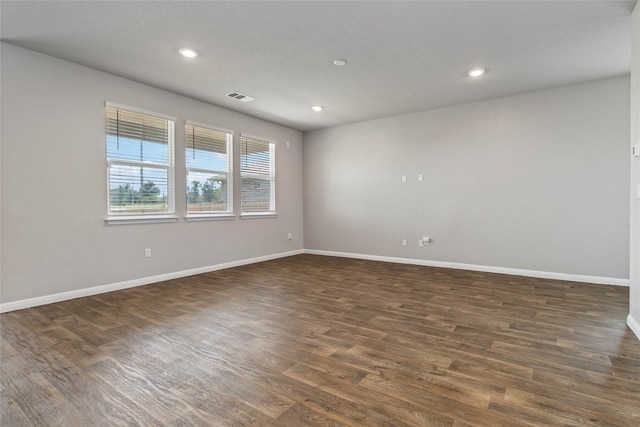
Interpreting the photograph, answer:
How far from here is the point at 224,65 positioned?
361 centimetres

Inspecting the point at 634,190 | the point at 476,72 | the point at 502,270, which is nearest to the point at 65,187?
the point at 476,72

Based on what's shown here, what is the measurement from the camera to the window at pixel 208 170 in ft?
15.8

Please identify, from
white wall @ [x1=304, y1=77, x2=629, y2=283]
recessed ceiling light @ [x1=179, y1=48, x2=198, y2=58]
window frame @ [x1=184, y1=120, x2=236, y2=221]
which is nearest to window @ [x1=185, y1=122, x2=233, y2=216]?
window frame @ [x1=184, y1=120, x2=236, y2=221]

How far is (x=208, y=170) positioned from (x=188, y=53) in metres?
2.02

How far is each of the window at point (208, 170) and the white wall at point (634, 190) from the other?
495 cm

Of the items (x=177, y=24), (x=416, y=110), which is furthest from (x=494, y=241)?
(x=177, y=24)

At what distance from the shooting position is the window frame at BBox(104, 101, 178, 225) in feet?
12.7

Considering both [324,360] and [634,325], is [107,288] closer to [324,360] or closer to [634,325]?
[324,360]

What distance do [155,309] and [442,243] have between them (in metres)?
4.36

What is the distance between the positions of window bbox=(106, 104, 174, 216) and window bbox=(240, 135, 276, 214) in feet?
4.43

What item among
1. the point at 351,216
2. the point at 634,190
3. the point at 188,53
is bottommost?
the point at 351,216

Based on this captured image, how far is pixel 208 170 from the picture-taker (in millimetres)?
5016

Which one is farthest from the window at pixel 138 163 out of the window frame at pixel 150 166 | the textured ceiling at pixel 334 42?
the textured ceiling at pixel 334 42

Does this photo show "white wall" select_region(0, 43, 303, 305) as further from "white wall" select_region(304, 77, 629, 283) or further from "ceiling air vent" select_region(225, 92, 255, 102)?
"white wall" select_region(304, 77, 629, 283)
